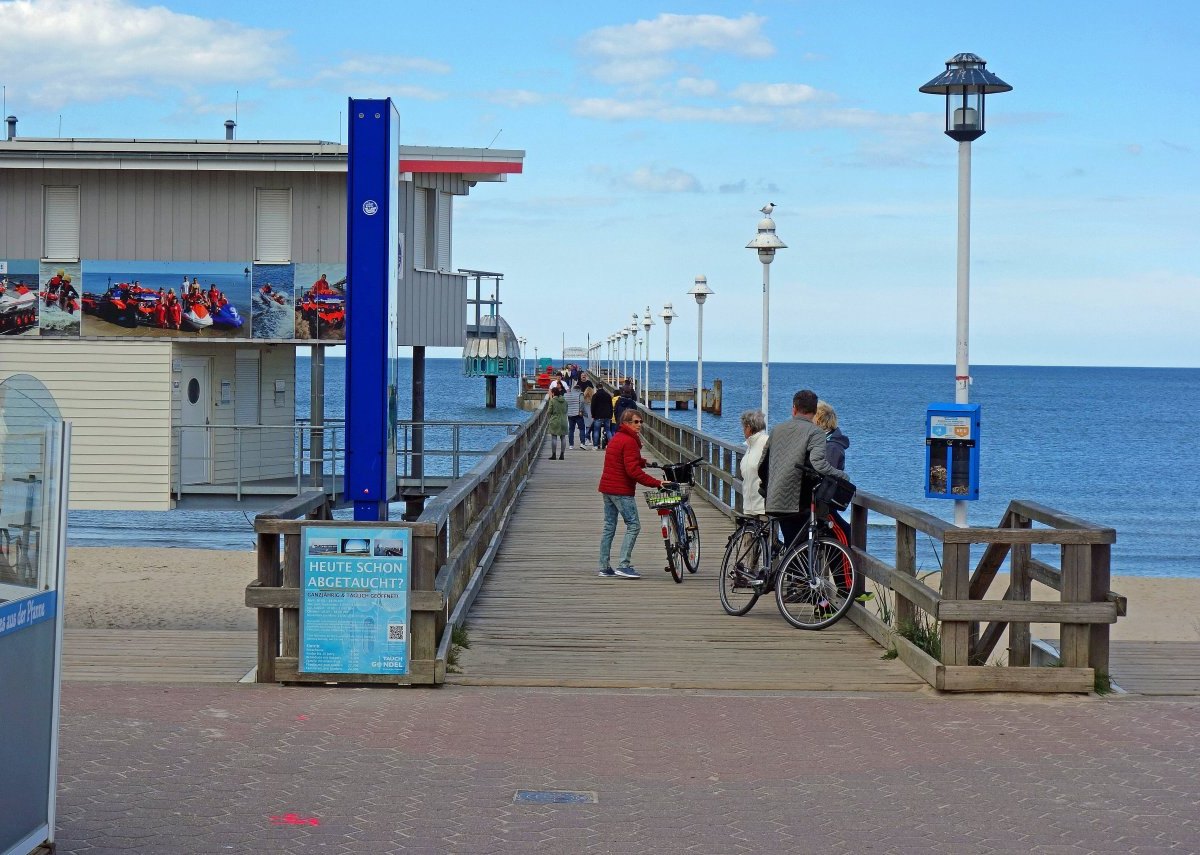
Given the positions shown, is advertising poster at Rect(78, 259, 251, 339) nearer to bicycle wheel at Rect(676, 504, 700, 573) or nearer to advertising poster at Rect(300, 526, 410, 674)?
bicycle wheel at Rect(676, 504, 700, 573)

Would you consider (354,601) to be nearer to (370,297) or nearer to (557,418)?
(370,297)

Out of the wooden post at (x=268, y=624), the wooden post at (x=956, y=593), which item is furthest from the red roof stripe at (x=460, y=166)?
the wooden post at (x=956, y=593)

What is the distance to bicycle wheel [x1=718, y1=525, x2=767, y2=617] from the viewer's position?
470 inches

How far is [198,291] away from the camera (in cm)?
2708

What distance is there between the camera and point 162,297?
2702cm

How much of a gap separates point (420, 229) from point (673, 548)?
1843cm

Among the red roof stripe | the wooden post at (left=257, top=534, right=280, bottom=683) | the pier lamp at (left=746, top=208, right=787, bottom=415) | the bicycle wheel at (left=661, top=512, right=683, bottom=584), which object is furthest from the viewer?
the red roof stripe

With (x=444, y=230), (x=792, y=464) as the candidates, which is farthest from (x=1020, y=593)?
(x=444, y=230)

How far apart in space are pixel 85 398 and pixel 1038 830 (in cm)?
2333

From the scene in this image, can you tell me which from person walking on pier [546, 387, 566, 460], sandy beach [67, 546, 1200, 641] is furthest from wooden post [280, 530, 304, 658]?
person walking on pier [546, 387, 566, 460]

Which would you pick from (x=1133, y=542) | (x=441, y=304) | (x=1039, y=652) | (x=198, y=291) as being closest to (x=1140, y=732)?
(x=1039, y=652)

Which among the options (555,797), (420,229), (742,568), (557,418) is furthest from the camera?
(557,418)

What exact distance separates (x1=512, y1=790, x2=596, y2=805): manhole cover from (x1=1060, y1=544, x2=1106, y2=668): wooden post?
3.75 metres

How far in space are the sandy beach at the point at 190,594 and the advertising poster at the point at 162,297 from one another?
426 cm
